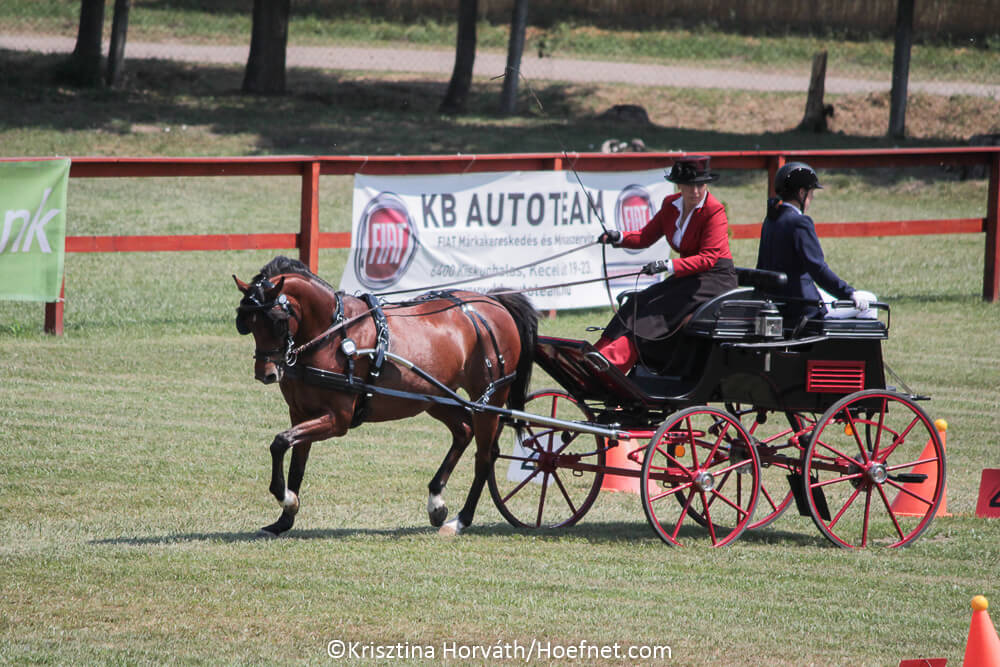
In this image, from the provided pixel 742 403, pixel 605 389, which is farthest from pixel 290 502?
pixel 742 403

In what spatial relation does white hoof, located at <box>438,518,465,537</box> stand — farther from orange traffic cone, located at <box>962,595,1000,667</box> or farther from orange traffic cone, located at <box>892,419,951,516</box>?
orange traffic cone, located at <box>962,595,1000,667</box>

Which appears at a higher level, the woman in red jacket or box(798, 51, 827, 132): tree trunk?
box(798, 51, 827, 132): tree trunk

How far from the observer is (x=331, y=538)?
26.0 feet

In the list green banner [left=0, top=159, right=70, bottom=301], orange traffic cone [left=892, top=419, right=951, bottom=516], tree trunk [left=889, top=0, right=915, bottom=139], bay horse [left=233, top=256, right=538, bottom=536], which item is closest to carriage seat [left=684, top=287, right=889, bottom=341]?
bay horse [left=233, top=256, right=538, bottom=536]

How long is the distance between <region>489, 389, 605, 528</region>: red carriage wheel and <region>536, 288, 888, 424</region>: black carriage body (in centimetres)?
32

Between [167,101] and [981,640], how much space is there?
27.1m

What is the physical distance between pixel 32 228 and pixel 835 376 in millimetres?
7664

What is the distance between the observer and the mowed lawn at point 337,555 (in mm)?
6215

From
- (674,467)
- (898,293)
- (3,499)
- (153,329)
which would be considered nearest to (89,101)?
(153,329)

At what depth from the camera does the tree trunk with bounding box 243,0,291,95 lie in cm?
3086

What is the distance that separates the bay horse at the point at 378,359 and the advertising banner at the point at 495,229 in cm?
497

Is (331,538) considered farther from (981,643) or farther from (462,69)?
(462,69)

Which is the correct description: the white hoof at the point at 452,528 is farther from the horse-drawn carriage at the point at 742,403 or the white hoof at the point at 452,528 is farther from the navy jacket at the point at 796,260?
the navy jacket at the point at 796,260

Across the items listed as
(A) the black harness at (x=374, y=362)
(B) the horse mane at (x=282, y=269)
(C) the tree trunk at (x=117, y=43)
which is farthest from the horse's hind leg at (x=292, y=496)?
(C) the tree trunk at (x=117, y=43)
